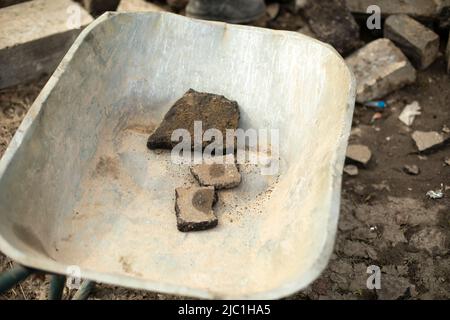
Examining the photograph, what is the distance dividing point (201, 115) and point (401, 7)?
7.49 feet

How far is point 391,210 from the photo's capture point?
306 centimetres

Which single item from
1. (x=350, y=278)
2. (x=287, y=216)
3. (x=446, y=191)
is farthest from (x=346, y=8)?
(x=287, y=216)

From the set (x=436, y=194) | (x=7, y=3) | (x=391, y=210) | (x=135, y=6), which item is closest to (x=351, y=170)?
(x=391, y=210)

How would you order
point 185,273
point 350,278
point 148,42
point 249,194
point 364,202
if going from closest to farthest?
point 185,273 < point 249,194 < point 148,42 < point 350,278 < point 364,202

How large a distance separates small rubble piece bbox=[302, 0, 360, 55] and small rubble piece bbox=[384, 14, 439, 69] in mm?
262

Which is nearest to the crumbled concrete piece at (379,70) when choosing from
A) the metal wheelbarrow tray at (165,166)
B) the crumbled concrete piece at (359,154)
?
the crumbled concrete piece at (359,154)

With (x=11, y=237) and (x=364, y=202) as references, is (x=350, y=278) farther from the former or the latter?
(x=11, y=237)

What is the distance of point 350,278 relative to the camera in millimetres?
2754

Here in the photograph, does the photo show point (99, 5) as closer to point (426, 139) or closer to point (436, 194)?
point (426, 139)

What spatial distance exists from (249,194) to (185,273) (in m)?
0.52

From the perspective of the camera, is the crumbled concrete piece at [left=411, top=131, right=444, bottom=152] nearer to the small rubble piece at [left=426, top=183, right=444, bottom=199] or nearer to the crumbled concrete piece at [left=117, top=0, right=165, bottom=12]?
the small rubble piece at [left=426, top=183, right=444, bottom=199]

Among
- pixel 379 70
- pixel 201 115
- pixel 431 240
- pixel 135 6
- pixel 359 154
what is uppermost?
pixel 201 115

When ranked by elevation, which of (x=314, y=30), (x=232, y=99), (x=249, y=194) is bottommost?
(x=314, y=30)

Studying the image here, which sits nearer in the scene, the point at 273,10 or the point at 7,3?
the point at 7,3
